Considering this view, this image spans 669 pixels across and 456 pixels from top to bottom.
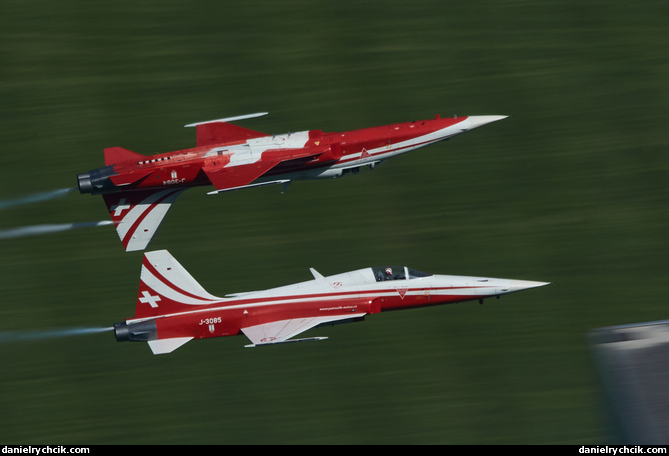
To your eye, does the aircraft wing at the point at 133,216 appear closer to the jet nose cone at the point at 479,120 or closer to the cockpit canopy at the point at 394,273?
the cockpit canopy at the point at 394,273

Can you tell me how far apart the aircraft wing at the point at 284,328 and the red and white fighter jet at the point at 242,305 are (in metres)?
0.03

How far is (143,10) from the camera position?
37.5 metres

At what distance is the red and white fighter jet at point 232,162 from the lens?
33062 mm

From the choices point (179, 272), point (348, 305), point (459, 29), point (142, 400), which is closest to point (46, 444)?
point (142, 400)

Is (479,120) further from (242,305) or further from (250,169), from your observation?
(242,305)

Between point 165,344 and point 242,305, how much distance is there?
2.33 meters

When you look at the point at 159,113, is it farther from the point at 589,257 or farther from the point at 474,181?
the point at 589,257

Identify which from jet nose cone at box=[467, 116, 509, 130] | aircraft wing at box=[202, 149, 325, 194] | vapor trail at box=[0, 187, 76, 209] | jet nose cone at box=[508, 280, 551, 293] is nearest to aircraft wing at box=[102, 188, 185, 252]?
aircraft wing at box=[202, 149, 325, 194]

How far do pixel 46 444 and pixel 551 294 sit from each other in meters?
14.6

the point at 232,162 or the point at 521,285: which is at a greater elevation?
the point at 232,162

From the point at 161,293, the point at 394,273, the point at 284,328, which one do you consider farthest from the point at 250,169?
the point at 394,273

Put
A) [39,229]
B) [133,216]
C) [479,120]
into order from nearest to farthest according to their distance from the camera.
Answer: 1. [133,216]
2. [479,120]
3. [39,229]

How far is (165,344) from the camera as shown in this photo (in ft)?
104

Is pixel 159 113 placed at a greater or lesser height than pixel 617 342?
greater
